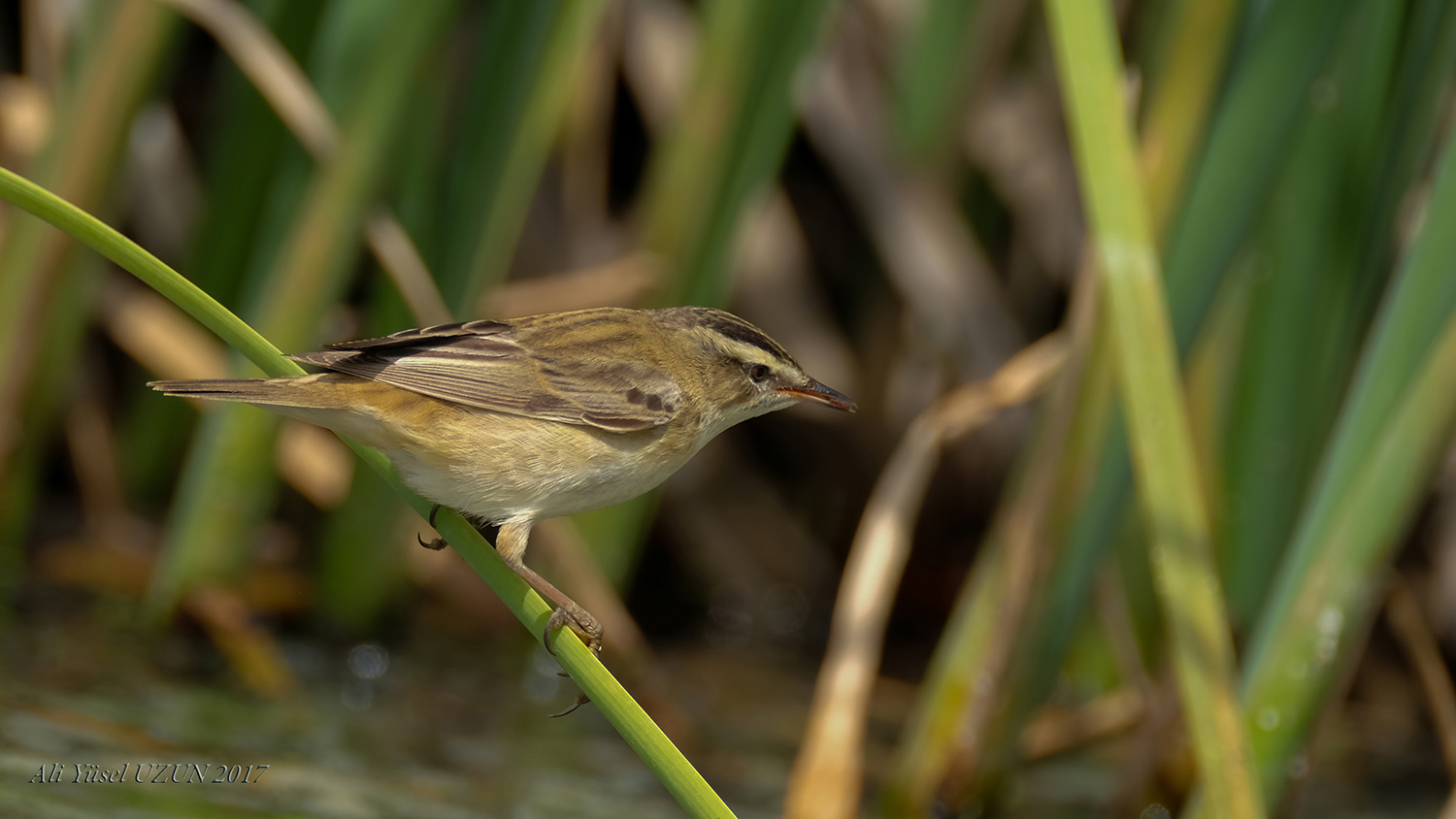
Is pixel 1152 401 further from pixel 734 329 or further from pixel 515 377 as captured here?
pixel 515 377

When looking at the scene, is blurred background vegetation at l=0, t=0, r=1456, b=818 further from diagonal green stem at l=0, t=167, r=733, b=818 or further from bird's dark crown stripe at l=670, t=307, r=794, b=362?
diagonal green stem at l=0, t=167, r=733, b=818

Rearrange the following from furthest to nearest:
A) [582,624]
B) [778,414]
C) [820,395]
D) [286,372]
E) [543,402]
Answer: [778,414] → [820,395] → [543,402] → [582,624] → [286,372]

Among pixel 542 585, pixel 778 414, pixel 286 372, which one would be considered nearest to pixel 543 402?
pixel 542 585

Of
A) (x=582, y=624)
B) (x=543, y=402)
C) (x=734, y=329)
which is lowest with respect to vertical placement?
(x=582, y=624)

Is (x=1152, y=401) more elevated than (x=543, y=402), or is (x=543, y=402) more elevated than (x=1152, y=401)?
(x=543, y=402)

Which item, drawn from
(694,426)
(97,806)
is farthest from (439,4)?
(97,806)

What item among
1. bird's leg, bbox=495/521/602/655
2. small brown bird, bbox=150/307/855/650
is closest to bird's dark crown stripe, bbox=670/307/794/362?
small brown bird, bbox=150/307/855/650

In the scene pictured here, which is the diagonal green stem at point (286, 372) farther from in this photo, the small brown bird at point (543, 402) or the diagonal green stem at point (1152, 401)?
the diagonal green stem at point (1152, 401)

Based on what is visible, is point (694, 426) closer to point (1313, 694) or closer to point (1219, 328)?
point (1313, 694)
